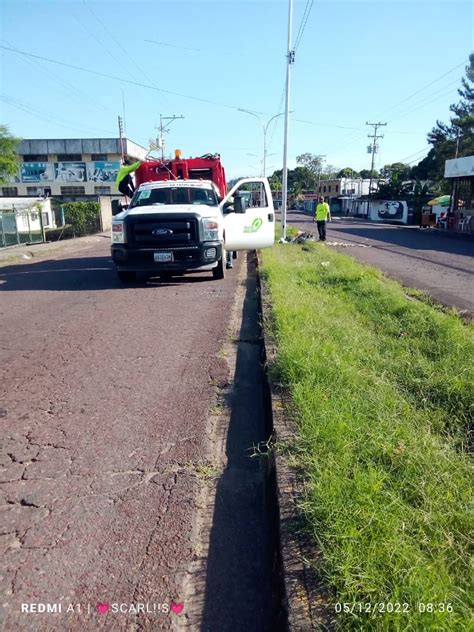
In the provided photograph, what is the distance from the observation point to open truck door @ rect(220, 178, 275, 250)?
35.3 feet

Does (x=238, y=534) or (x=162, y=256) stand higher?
(x=162, y=256)

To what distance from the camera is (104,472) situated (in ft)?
9.82

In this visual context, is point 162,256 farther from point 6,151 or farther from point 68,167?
point 68,167

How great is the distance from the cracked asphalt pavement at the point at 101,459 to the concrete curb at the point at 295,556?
499 mm

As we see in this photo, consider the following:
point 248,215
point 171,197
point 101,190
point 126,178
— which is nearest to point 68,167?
point 101,190

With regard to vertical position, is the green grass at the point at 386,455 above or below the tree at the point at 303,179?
below

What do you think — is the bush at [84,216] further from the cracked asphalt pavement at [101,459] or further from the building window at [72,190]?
the building window at [72,190]

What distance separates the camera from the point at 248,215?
36.9 feet

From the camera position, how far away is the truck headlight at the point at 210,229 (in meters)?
9.19

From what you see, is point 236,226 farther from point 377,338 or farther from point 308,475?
point 308,475

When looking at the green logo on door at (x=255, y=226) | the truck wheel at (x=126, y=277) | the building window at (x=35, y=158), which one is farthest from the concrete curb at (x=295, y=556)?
the building window at (x=35, y=158)

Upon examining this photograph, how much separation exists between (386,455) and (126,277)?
808cm

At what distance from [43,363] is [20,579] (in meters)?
3.11

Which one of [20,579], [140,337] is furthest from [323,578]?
[140,337]
